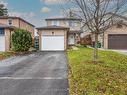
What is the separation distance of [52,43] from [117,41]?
11.5m

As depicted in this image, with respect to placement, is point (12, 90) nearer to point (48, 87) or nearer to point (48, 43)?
point (48, 87)

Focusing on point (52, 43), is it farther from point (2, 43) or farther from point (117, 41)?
point (117, 41)

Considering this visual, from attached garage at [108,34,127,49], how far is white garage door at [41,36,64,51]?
940cm

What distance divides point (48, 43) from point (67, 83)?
94.8 feet

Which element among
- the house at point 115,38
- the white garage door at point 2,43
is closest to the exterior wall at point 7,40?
the white garage door at point 2,43

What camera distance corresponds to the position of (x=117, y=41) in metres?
46.8

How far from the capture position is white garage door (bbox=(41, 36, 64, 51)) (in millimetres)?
41000

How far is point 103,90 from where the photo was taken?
10594 mm

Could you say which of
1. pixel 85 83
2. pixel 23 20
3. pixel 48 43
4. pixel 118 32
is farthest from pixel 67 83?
pixel 23 20

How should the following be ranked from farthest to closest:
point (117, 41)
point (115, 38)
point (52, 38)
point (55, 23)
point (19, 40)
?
1. point (55, 23)
2. point (115, 38)
3. point (117, 41)
4. point (52, 38)
5. point (19, 40)

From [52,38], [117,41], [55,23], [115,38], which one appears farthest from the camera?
[55,23]

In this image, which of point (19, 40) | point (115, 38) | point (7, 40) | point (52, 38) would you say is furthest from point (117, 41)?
point (19, 40)

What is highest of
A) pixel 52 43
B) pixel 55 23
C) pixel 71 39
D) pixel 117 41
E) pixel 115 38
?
pixel 55 23

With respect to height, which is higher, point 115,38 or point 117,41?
point 115,38
